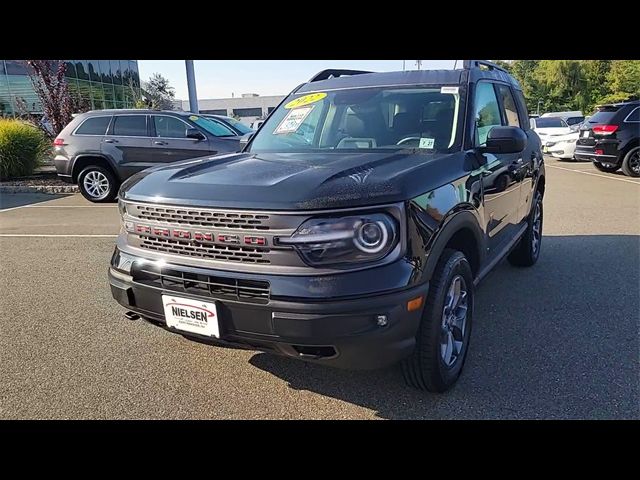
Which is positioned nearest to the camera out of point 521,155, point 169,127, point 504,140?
point 504,140

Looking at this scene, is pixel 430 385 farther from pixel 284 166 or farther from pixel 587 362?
pixel 284 166

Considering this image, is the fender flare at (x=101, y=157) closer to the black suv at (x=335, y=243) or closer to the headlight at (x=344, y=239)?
the black suv at (x=335, y=243)

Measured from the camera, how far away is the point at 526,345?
3.39 metres

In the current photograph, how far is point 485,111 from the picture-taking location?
3.66 m

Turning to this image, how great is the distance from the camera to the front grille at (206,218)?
2.25 metres

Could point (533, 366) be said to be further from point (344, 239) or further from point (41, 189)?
point (41, 189)

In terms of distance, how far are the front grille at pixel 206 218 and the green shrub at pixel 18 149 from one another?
13255mm

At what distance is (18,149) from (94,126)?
4869 millimetres

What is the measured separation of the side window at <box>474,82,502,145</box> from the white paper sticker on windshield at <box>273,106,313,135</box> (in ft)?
4.18

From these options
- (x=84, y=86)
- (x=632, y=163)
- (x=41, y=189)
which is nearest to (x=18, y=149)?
(x=41, y=189)

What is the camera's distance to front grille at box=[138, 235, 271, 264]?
90.0 inches

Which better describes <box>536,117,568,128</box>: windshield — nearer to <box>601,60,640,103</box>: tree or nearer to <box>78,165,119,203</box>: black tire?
<box>78,165,119,203</box>: black tire
